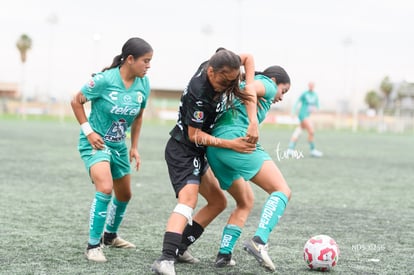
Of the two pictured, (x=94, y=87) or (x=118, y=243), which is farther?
(x=118, y=243)

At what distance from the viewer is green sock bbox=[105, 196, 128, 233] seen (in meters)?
6.53

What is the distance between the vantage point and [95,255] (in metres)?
5.84

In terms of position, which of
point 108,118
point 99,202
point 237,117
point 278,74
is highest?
point 278,74

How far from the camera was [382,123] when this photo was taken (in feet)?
184

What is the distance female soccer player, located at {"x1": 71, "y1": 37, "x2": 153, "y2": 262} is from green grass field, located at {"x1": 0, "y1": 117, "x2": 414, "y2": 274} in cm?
42

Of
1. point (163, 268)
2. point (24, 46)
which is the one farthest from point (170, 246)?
point (24, 46)

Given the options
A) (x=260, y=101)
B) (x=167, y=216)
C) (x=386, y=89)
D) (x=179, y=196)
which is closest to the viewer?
(x=179, y=196)

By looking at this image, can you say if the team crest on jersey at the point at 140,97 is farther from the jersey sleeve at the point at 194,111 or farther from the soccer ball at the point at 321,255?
the soccer ball at the point at 321,255

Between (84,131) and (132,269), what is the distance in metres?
1.27

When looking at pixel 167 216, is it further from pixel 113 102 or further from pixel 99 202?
pixel 113 102

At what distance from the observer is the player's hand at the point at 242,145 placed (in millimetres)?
5312

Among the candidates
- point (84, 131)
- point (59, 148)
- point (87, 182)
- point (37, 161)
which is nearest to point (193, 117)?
point (84, 131)

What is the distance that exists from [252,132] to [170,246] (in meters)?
1.03

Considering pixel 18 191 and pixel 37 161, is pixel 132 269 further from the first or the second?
pixel 37 161
